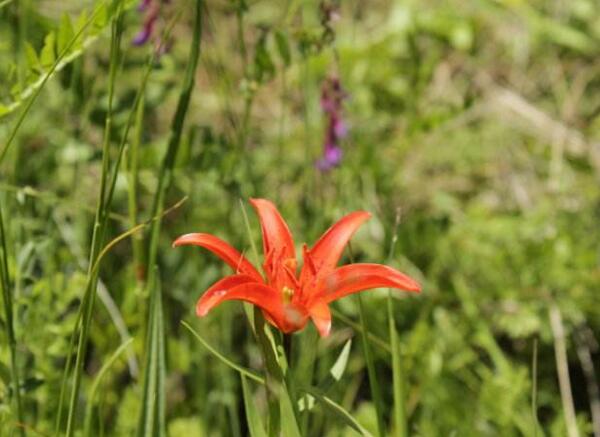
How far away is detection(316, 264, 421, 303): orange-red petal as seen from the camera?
1123 mm

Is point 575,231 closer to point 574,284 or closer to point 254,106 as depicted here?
point 574,284

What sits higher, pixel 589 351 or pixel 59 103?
pixel 59 103

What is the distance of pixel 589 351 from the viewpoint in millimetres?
2494

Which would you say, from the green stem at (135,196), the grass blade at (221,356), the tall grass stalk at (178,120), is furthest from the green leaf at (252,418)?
the green stem at (135,196)

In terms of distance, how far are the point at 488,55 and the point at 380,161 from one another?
1.20 meters

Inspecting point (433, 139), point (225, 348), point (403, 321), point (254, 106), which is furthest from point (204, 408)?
point (254, 106)

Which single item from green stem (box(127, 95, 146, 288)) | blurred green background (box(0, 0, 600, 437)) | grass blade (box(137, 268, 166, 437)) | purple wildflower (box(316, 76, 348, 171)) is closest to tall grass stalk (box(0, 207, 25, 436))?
blurred green background (box(0, 0, 600, 437))

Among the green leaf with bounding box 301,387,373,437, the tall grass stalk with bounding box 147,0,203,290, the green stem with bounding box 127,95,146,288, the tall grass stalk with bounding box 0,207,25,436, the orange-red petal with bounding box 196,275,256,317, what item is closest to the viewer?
the orange-red petal with bounding box 196,275,256,317

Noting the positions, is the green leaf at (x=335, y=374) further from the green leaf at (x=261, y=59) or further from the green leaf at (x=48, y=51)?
the green leaf at (x=261, y=59)

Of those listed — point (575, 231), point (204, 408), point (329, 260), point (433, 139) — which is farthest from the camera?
point (433, 139)

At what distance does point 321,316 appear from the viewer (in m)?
1.13

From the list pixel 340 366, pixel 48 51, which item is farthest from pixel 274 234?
pixel 48 51

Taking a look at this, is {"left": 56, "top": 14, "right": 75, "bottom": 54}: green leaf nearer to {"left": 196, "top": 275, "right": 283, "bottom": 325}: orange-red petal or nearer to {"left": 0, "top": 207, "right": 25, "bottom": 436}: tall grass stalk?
{"left": 0, "top": 207, "right": 25, "bottom": 436}: tall grass stalk

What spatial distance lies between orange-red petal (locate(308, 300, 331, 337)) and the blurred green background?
0.38m
